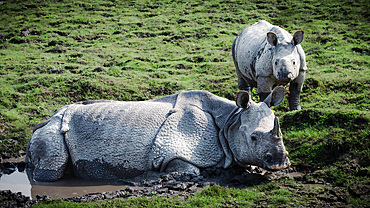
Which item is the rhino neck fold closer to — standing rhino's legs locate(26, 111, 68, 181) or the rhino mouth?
the rhino mouth

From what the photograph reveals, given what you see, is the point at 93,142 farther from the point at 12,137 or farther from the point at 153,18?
the point at 153,18

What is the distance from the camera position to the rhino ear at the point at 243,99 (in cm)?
621

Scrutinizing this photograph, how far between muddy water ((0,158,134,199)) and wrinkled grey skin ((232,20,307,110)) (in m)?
4.10

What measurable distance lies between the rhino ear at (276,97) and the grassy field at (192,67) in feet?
3.90

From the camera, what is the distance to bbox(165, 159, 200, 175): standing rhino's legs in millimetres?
6334

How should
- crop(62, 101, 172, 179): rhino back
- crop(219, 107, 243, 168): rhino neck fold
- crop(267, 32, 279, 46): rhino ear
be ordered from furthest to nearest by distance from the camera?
crop(267, 32, 279, 46): rhino ear
crop(62, 101, 172, 179): rhino back
crop(219, 107, 243, 168): rhino neck fold

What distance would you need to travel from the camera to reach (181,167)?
6367mm

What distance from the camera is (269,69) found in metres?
8.86

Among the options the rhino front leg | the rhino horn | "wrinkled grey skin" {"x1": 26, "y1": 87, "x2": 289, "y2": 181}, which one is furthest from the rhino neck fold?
the rhino front leg

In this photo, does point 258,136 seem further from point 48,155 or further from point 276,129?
point 48,155

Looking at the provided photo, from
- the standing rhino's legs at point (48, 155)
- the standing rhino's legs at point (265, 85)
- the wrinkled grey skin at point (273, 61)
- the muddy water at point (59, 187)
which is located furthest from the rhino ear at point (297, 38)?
the standing rhino's legs at point (48, 155)

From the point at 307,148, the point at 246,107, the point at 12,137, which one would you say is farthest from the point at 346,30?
the point at 12,137

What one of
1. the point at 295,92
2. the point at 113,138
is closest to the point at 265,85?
the point at 295,92

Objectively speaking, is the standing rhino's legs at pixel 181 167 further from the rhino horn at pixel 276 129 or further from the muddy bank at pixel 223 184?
the rhino horn at pixel 276 129
